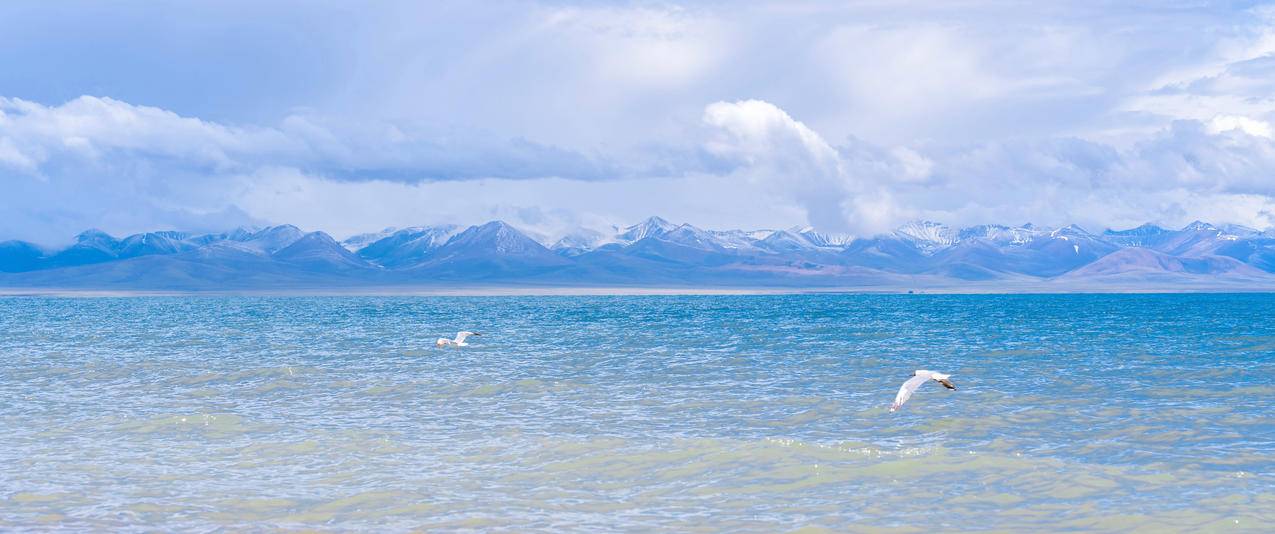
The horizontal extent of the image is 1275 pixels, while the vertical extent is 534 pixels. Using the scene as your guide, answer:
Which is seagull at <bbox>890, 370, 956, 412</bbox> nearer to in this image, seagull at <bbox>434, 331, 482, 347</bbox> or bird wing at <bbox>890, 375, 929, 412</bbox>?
bird wing at <bbox>890, 375, 929, 412</bbox>

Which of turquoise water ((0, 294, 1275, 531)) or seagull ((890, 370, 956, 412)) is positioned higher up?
seagull ((890, 370, 956, 412))

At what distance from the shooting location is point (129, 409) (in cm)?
3203

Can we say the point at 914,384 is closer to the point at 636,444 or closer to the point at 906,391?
the point at 906,391

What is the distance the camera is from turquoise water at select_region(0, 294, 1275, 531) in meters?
19.4

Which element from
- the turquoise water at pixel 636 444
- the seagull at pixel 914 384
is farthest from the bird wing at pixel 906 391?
the turquoise water at pixel 636 444

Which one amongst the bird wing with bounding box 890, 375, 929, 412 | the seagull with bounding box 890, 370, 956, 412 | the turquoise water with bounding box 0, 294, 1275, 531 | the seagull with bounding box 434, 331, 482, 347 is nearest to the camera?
the turquoise water with bounding box 0, 294, 1275, 531

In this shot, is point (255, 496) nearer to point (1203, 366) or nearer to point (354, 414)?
point (354, 414)

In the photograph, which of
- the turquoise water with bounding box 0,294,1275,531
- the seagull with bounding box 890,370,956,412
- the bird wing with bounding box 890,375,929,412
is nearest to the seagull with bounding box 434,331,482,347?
the turquoise water with bounding box 0,294,1275,531

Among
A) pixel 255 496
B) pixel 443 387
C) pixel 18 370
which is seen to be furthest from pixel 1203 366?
pixel 18 370

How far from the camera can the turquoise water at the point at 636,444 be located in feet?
63.5

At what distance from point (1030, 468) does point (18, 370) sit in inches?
1525

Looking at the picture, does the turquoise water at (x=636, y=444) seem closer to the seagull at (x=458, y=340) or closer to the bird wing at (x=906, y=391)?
the bird wing at (x=906, y=391)

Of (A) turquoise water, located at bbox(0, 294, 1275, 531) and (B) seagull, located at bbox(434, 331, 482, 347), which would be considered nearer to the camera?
(A) turquoise water, located at bbox(0, 294, 1275, 531)

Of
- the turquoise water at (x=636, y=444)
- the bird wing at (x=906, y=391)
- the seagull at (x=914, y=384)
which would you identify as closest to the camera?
the turquoise water at (x=636, y=444)
